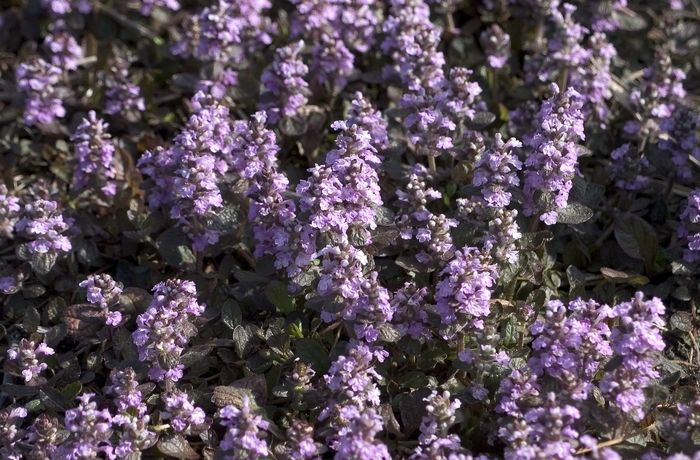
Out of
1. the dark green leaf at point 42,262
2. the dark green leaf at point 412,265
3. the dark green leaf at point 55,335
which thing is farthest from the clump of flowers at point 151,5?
the dark green leaf at point 412,265

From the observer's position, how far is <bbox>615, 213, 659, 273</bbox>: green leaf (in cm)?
528

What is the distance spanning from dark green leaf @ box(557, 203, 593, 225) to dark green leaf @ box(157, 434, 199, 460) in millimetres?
2247

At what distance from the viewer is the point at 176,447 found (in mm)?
4320

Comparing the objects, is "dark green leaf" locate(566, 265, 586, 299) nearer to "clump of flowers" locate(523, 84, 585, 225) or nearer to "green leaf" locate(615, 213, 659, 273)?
"green leaf" locate(615, 213, 659, 273)

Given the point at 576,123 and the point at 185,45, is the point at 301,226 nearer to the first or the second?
the point at 576,123

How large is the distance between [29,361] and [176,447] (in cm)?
100

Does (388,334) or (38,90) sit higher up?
(388,334)

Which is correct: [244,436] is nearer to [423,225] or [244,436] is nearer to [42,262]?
[423,225]

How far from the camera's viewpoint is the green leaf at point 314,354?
15.4ft

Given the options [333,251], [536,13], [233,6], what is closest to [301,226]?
[333,251]

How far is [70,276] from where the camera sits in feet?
18.0

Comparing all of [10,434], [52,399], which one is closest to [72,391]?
[52,399]

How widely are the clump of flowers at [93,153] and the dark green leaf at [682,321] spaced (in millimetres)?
3427

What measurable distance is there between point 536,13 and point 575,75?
893 mm
